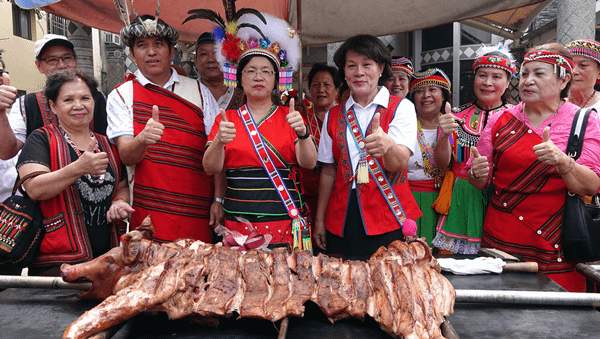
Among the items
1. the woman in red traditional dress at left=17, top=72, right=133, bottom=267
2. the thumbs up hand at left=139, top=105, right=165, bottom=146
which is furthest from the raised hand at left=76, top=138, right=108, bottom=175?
the thumbs up hand at left=139, top=105, right=165, bottom=146

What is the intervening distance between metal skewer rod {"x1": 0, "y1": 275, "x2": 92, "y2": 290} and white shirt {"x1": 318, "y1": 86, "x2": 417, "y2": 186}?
72.0 inches

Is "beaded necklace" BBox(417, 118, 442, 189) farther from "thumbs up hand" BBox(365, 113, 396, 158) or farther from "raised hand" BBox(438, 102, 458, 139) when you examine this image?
"thumbs up hand" BBox(365, 113, 396, 158)

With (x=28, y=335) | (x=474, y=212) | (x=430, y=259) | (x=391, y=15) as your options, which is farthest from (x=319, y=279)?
(x=391, y=15)

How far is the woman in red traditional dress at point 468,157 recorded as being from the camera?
3441mm

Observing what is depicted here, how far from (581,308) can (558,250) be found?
111cm

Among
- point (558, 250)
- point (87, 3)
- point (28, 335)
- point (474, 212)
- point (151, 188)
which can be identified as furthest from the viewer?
point (87, 3)

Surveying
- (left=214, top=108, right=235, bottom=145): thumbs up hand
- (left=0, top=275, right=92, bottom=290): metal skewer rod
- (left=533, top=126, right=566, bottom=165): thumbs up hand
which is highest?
(left=214, top=108, right=235, bottom=145): thumbs up hand

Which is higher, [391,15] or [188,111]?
[391,15]

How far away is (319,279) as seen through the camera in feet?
5.50

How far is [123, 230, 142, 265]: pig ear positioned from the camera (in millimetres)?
1695

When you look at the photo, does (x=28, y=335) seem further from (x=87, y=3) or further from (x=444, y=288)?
(x=87, y=3)

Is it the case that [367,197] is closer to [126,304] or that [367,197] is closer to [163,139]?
[163,139]

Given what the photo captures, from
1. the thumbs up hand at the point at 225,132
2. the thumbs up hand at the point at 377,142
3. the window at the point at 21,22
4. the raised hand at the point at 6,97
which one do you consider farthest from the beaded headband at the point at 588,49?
the window at the point at 21,22

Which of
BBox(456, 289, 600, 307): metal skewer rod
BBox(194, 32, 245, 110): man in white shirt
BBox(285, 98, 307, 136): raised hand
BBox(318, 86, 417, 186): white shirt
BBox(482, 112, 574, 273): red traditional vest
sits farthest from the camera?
BBox(194, 32, 245, 110): man in white shirt
